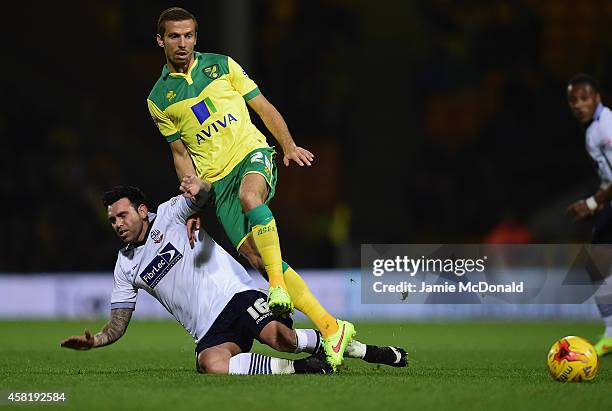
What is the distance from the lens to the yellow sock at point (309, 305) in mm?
6141

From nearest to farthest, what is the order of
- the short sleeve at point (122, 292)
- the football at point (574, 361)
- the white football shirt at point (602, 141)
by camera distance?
the football at point (574, 361) < the short sleeve at point (122, 292) < the white football shirt at point (602, 141)

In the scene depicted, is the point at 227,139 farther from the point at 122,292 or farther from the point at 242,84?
the point at 122,292

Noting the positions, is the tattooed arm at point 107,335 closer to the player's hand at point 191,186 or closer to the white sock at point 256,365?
the white sock at point 256,365

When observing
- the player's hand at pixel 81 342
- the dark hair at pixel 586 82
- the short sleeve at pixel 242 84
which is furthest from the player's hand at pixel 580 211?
the player's hand at pixel 81 342

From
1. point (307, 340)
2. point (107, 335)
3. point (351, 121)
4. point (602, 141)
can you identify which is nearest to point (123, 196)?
point (107, 335)

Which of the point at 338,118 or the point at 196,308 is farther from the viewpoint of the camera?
the point at 338,118

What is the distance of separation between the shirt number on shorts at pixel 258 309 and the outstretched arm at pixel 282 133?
2.74ft

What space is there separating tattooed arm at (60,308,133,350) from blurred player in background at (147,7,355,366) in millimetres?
671

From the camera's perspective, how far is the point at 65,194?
16.4 metres

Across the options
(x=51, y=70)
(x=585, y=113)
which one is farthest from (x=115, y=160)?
(x=585, y=113)

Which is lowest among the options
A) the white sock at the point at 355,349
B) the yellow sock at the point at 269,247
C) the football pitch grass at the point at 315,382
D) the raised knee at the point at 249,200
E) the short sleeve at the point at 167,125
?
the football pitch grass at the point at 315,382

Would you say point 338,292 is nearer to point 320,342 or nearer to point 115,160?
point 115,160

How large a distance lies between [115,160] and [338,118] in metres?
3.93

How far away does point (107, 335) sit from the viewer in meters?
6.07
